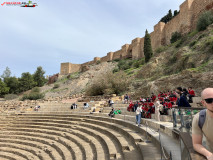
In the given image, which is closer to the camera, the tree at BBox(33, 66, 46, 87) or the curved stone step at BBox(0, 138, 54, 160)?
the curved stone step at BBox(0, 138, 54, 160)

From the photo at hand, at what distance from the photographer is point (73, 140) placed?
7.64 meters

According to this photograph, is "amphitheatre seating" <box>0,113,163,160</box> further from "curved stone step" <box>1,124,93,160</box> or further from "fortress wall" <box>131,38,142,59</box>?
"fortress wall" <box>131,38,142,59</box>

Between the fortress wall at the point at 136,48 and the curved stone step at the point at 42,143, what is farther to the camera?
the fortress wall at the point at 136,48

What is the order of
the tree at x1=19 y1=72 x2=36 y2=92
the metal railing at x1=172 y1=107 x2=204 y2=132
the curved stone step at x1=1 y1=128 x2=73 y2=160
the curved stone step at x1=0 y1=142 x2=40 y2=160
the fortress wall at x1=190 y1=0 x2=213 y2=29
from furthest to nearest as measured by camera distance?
the tree at x1=19 y1=72 x2=36 y2=92 < the fortress wall at x1=190 y1=0 x2=213 y2=29 < the curved stone step at x1=0 y1=142 x2=40 y2=160 < the curved stone step at x1=1 y1=128 x2=73 y2=160 < the metal railing at x1=172 y1=107 x2=204 y2=132

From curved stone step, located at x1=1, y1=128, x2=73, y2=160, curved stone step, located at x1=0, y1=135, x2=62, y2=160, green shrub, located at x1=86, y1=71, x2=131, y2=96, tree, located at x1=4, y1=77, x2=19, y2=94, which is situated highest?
tree, located at x1=4, y1=77, x2=19, y2=94

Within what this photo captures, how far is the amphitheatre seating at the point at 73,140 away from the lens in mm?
4659

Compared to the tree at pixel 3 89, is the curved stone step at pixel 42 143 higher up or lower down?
lower down

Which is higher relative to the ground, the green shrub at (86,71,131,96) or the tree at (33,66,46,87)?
the tree at (33,66,46,87)

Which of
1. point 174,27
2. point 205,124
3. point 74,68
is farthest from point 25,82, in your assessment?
point 205,124

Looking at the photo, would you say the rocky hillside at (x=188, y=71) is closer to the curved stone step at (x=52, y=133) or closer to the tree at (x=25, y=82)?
the curved stone step at (x=52, y=133)

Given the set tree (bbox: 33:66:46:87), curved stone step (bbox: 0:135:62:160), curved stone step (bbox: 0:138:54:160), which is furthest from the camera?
tree (bbox: 33:66:46:87)

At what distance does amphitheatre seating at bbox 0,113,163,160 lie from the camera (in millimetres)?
4659

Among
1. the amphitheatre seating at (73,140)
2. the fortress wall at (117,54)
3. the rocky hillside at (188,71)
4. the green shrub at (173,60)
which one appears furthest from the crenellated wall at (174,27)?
the amphitheatre seating at (73,140)

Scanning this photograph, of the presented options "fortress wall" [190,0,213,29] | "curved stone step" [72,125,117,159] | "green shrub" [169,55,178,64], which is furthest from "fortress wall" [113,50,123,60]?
"curved stone step" [72,125,117,159]
